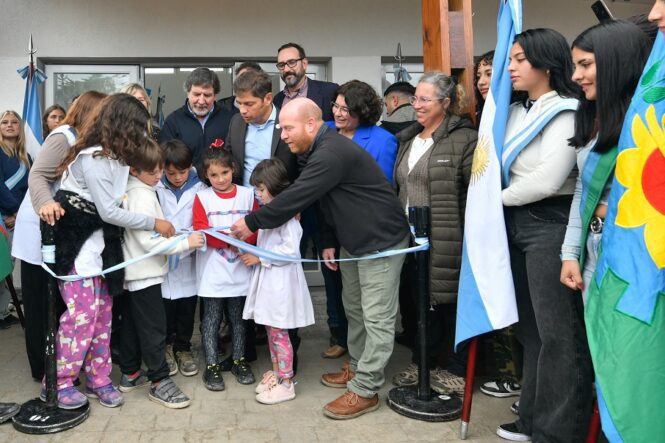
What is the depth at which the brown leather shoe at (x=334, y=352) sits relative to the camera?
4.69 metres

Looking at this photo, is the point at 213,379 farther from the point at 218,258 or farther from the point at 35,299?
the point at 35,299

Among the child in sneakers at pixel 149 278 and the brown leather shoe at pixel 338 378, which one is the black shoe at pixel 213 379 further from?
the brown leather shoe at pixel 338 378

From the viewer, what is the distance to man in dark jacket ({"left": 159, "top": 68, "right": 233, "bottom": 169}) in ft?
15.0

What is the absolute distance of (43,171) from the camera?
363 centimetres

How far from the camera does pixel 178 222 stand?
421 cm

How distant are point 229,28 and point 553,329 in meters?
5.07

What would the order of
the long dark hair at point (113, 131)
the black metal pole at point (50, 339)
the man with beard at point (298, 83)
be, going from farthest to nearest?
the man with beard at point (298, 83), the long dark hair at point (113, 131), the black metal pole at point (50, 339)

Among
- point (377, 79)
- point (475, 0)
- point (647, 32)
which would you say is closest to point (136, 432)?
point (647, 32)

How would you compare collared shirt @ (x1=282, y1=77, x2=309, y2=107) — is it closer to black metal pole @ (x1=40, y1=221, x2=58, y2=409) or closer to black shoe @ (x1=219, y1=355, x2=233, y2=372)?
black shoe @ (x1=219, y1=355, x2=233, y2=372)

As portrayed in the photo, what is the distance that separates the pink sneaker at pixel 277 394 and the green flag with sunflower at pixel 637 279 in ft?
6.40

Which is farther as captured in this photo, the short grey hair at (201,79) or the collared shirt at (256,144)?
the short grey hair at (201,79)

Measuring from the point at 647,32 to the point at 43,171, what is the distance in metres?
3.23

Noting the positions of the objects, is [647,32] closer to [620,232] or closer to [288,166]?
[620,232]

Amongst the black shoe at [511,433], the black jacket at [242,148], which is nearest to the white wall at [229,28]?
the black jacket at [242,148]
